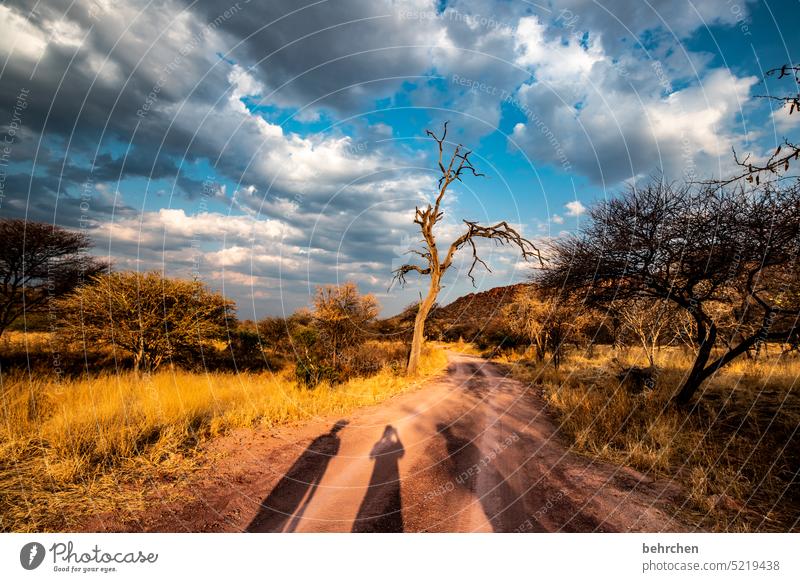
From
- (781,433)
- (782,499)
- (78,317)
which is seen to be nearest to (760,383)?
(781,433)

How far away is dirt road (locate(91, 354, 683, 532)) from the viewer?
3760mm

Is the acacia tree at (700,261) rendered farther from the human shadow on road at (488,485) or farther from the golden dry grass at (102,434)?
the golden dry grass at (102,434)

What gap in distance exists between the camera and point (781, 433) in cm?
599

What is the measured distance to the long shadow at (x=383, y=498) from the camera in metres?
3.76

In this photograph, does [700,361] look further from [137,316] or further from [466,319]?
[466,319]

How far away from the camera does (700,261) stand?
714cm

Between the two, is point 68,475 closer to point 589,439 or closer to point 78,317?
point 589,439

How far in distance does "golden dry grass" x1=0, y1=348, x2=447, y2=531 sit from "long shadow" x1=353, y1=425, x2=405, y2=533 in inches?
102

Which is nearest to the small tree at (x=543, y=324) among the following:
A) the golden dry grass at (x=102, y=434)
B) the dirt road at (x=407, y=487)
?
the dirt road at (x=407, y=487)

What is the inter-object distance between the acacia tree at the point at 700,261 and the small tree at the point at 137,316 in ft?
44.8

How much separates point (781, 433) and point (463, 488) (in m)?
6.39

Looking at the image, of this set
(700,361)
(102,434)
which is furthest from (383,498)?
(700,361)

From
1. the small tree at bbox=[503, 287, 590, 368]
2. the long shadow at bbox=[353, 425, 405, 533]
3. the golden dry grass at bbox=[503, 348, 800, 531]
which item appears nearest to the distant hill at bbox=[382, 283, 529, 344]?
the small tree at bbox=[503, 287, 590, 368]

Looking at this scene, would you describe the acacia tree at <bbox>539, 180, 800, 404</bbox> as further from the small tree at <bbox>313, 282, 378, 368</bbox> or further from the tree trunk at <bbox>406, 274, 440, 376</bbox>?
the small tree at <bbox>313, 282, 378, 368</bbox>
